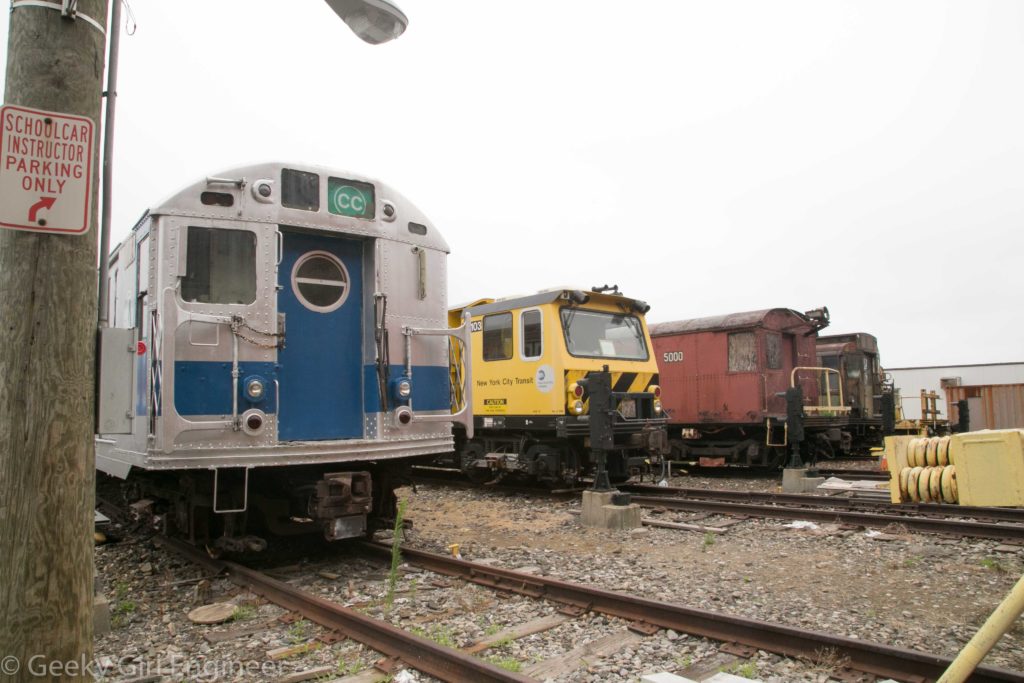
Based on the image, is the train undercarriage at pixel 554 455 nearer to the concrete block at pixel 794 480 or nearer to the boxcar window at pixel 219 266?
the concrete block at pixel 794 480

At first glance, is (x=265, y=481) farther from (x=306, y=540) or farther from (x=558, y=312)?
(x=558, y=312)

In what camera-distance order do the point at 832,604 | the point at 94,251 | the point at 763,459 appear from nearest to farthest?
the point at 94,251 < the point at 832,604 < the point at 763,459

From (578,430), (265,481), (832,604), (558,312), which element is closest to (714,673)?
(832,604)

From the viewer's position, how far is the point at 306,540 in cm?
746

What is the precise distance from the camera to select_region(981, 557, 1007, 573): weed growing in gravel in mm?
6004

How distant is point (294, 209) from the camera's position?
599 centimetres

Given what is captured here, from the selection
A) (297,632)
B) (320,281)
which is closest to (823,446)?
(320,281)

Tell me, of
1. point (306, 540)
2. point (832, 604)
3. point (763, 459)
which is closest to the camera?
point (832, 604)

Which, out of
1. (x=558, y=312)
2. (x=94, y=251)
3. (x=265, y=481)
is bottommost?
(x=265, y=481)

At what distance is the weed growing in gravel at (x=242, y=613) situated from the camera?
498cm

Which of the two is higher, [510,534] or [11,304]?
[11,304]

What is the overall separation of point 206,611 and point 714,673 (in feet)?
11.8

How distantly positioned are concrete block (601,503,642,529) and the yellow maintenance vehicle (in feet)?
6.00

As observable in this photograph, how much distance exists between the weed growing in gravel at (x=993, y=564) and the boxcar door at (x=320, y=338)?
5693 millimetres
